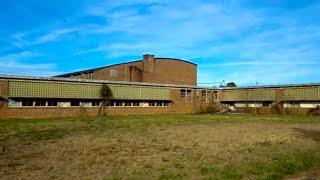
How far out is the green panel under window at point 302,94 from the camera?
4309 cm

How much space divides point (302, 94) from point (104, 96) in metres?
20.6

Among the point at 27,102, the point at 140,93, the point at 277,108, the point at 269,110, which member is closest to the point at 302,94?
the point at 277,108

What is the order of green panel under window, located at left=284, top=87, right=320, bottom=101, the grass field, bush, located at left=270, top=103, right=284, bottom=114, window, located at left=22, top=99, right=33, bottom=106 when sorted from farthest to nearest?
bush, located at left=270, top=103, right=284, bottom=114, green panel under window, located at left=284, top=87, right=320, bottom=101, window, located at left=22, top=99, right=33, bottom=106, the grass field

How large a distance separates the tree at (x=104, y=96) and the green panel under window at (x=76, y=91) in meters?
0.39

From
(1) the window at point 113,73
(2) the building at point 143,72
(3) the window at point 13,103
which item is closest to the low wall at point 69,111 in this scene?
(3) the window at point 13,103

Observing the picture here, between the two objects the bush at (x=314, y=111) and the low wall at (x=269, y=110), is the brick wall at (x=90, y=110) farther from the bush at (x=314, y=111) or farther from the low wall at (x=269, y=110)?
the bush at (x=314, y=111)

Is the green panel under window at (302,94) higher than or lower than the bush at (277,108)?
higher

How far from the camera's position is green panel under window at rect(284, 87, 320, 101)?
4309 centimetres

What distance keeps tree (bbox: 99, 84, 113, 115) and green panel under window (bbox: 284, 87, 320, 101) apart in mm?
19225

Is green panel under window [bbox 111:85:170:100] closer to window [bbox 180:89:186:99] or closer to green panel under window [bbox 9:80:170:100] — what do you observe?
green panel under window [bbox 9:80:170:100]

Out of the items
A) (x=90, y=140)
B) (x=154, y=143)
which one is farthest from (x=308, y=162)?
(x=90, y=140)

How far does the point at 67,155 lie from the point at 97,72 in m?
42.9

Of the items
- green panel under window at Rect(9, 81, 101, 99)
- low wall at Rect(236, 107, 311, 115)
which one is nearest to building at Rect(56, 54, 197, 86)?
low wall at Rect(236, 107, 311, 115)

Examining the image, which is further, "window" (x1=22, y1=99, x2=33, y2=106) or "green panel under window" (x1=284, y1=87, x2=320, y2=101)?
"green panel under window" (x1=284, y1=87, x2=320, y2=101)
